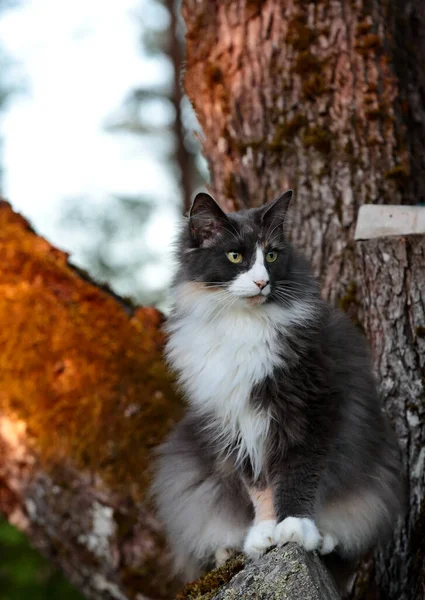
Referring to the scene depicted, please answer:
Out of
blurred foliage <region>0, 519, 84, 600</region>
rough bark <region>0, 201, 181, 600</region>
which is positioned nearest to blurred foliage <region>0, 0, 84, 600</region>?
blurred foliage <region>0, 519, 84, 600</region>

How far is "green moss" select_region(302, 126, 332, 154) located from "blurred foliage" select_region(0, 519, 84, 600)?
5.54 metres

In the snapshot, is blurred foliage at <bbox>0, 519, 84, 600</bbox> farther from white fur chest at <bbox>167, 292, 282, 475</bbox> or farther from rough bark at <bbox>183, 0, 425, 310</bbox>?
white fur chest at <bbox>167, 292, 282, 475</bbox>

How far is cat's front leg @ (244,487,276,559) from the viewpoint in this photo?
262cm

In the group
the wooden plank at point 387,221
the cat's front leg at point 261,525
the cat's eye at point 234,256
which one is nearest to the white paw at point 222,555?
the cat's front leg at point 261,525

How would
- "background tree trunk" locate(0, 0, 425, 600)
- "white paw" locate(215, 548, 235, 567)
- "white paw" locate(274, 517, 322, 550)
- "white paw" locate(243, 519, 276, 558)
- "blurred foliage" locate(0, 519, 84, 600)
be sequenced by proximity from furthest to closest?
"blurred foliage" locate(0, 519, 84, 600) → "background tree trunk" locate(0, 0, 425, 600) → "white paw" locate(215, 548, 235, 567) → "white paw" locate(243, 519, 276, 558) → "white paw" locate(274, 517, 322, 550)

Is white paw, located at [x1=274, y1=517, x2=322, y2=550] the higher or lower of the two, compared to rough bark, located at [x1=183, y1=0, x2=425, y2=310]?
lower

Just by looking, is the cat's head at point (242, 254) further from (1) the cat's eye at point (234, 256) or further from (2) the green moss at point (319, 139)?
(2) the green moss at point (319, 139)

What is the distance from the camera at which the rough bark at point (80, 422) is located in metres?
3.39

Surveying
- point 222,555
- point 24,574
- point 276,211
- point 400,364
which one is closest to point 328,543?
point 222,555

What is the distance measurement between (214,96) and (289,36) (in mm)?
550

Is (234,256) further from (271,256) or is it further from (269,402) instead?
(269,402)

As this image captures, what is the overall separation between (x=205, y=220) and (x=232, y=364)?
56 centimetres

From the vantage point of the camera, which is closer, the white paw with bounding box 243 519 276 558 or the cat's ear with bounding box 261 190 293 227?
the white paw with bounding box 243 519 276 558

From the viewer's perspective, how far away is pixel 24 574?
7.61m
